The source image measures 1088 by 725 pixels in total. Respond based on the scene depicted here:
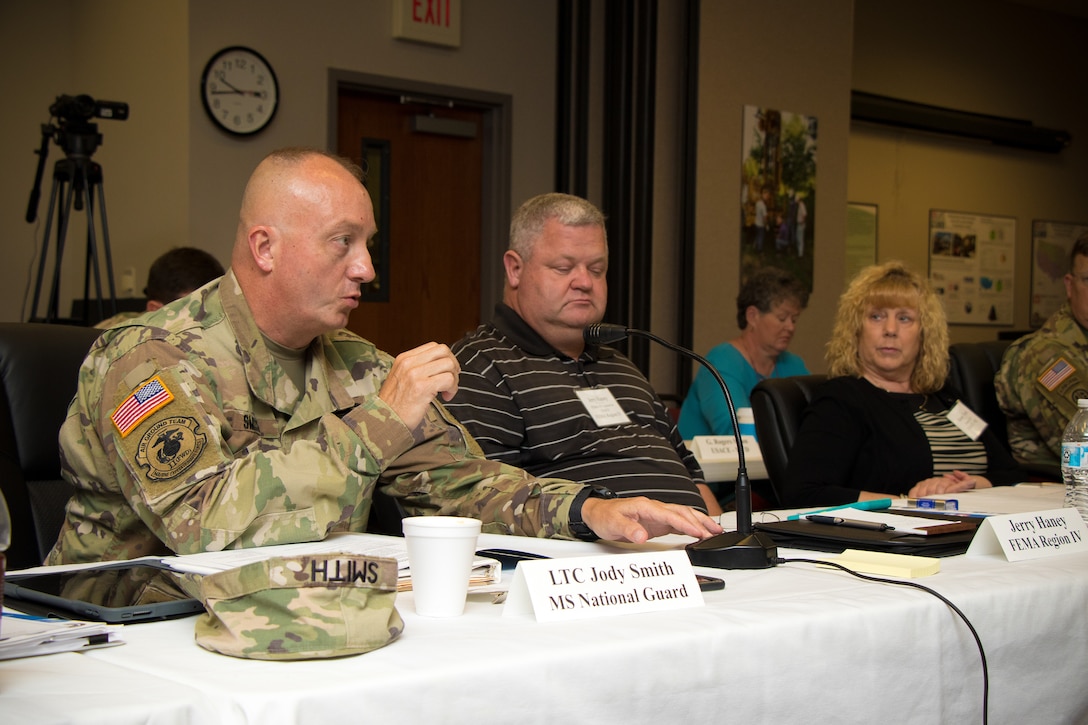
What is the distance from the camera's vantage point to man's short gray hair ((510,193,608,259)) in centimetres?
249

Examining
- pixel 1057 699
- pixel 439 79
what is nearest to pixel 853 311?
pixel 1057 699

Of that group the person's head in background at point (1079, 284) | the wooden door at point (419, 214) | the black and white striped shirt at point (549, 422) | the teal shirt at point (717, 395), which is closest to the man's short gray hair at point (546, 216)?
the black and white striped shirt at point (549, 422)

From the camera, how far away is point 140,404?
142cm

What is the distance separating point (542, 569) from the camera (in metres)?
1.01

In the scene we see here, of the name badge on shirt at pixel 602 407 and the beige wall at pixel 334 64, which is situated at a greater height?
the beige wall at pixel 334 64

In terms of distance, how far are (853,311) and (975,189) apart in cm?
545

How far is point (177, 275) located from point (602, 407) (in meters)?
1.56

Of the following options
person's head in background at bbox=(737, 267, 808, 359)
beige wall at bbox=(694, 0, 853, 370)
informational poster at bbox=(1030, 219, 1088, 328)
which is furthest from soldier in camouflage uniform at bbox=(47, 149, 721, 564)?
informational poster at bbox=(1030, 219, 1088, 328)

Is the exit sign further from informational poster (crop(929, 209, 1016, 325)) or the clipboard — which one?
informational poster (crop(929, 209, 1016, 325))

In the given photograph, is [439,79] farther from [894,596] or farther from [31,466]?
[894,596]

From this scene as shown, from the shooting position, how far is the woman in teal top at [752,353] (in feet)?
12.8

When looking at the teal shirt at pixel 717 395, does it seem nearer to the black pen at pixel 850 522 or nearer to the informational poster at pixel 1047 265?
the black pen at pixel 850 522

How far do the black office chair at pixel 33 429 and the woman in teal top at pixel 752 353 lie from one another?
244 cm

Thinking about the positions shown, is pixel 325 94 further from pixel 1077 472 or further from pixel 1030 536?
pixel 1030 536
